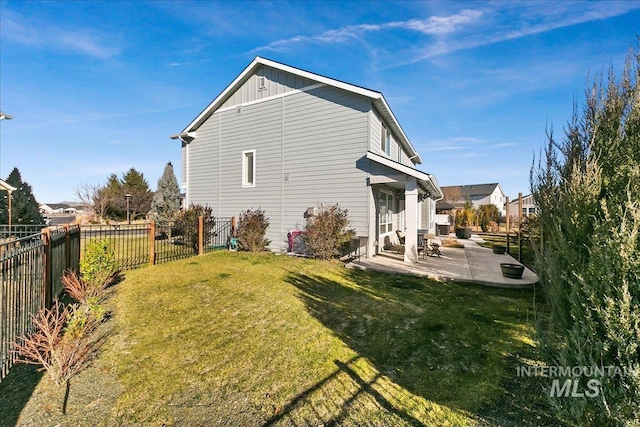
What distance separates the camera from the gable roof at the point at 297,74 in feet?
35.6

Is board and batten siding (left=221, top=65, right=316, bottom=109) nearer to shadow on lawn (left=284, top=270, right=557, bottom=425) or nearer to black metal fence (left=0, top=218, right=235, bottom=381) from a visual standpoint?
black metal fence (left=0, top=218, right=235, bottom=381)

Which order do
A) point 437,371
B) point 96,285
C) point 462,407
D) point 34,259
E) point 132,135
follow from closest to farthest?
point 462,407 → point 437,371 → point 34,259 → point 96,285 → point 132,135

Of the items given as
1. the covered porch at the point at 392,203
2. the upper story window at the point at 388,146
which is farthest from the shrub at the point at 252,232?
the upper story window at the point at 388,146

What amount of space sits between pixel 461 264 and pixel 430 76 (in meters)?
8.73

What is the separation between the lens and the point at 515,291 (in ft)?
24.5

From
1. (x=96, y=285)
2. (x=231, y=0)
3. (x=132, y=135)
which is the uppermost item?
(x=231, y=0)

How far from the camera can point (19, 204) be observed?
624 inches

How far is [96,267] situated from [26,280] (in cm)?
248

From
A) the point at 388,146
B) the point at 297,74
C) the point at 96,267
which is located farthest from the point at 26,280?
the point at 388,146

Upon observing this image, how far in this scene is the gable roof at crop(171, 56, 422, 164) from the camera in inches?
428

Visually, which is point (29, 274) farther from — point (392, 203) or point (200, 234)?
point (392, 203)

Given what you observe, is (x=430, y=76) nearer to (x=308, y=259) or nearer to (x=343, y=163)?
(x=343, y=163)

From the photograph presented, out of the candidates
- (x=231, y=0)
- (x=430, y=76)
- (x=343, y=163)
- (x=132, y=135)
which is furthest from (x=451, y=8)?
(x=132, y=135)

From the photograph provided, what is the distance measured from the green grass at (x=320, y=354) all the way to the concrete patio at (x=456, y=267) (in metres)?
0.76
